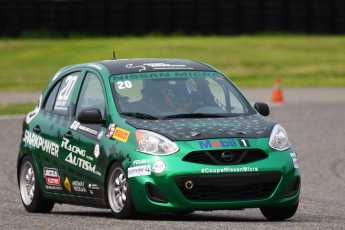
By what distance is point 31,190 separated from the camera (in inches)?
422

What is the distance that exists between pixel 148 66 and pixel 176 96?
522 mm

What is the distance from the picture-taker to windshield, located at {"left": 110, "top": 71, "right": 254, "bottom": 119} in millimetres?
9484

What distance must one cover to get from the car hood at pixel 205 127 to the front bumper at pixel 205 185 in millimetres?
223

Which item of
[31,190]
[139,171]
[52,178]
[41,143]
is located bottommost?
[31,190]

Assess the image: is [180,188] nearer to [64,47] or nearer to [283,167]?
[283,167]

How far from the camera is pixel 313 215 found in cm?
Answer: 1018

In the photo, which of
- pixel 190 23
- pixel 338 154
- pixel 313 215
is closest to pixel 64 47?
pixel 190 23

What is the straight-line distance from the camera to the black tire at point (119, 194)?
349 inches

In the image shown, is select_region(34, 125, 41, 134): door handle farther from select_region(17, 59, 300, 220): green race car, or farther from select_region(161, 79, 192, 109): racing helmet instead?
select_region(161, 79, 192, 109): racing helmet

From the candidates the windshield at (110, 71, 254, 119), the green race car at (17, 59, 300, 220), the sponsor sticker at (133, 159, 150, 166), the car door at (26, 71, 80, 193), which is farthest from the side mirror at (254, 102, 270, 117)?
the car door at (26, 71, 80, 193)

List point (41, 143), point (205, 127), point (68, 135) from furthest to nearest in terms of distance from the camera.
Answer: point (41, 143) → point (68, 135) → point (205, 127)

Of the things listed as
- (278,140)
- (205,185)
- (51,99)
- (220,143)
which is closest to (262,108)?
Result: (278,140)

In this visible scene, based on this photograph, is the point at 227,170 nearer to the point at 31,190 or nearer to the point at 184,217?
the point at 184,217

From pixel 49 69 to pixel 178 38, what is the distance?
22.4 feet
